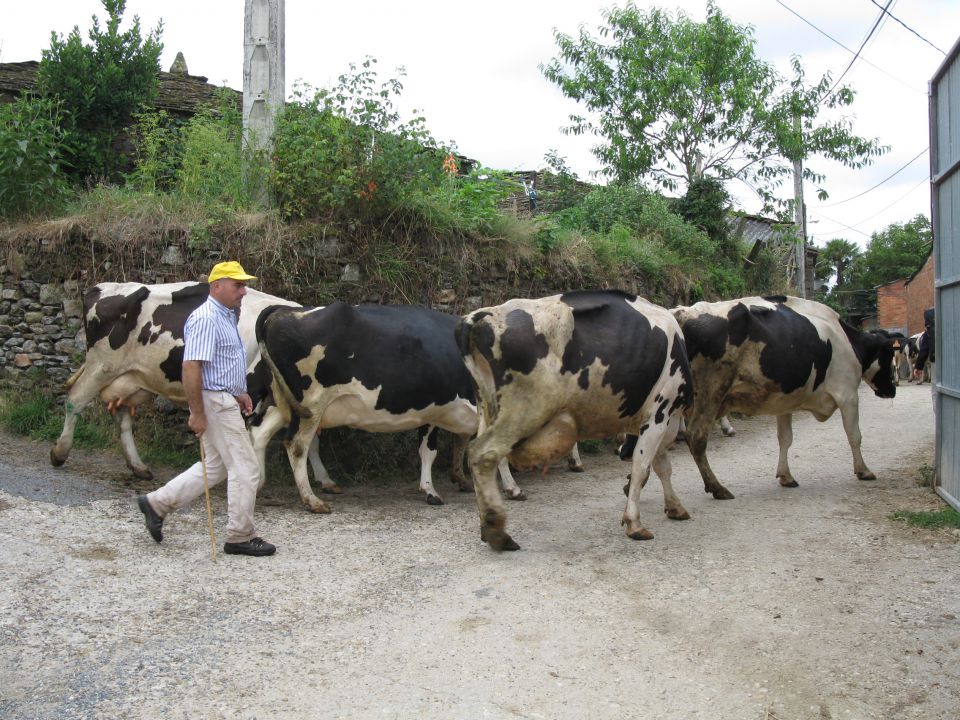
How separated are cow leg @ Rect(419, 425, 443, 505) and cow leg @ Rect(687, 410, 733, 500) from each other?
2.48 meters

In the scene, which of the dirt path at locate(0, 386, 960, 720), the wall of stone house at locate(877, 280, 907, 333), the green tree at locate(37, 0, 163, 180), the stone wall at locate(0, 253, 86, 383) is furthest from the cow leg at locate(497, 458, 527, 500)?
the wall of stone house at locate(877, 280, 907, 333)

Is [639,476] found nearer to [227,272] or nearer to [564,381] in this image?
[564,381]

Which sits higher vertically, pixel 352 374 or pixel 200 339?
pixel 200 339

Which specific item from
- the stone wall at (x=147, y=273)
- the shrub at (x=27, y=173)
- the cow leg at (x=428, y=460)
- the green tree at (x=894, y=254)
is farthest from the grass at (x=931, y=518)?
the green tree at (x=894, y=254)

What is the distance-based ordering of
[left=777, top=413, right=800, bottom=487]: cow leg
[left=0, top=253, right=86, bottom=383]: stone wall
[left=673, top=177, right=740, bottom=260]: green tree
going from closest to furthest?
[left=777, top=413, right=800, bottom=487]: cow leg → [left=0, top=253, right=86, bottom=383]: stone wall → [left=673, top=177, right=740, bottom=260]: green tree

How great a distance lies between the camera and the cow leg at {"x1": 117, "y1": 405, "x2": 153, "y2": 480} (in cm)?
823

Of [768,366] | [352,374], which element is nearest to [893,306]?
[768,366]

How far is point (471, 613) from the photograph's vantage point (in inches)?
204

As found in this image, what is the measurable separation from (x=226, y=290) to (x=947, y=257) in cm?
618

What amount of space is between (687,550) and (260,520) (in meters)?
3.41

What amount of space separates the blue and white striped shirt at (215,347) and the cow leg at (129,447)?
2.69 m

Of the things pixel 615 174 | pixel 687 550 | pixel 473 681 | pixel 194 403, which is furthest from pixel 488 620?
pixel 615 174

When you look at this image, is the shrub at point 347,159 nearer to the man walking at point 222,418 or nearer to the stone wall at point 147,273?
the stone wall at point 147,273

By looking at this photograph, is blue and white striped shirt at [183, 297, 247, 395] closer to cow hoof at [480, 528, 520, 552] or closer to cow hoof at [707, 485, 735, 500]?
cow hoof at [480, 528, 520, 552]
